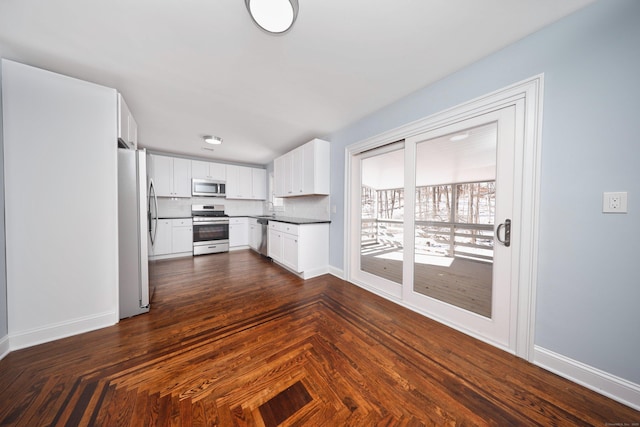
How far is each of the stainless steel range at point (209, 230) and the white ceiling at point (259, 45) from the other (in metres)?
2.70

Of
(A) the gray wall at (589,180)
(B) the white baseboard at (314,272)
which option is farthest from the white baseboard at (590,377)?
(B) the white baseboard at (314,272)

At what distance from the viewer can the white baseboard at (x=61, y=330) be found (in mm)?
1566

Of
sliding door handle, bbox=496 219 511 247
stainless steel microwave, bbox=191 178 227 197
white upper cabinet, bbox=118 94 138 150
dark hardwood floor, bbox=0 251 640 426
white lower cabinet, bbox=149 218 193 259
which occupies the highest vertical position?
white upper cabinet, bbox=118 94 138 150

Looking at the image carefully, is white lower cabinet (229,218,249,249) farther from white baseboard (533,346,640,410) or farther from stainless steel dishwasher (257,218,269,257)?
white baseboard (533,346,640,410)

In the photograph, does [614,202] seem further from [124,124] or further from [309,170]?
[124,124]

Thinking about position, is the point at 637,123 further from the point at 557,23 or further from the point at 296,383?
the point at 296,383

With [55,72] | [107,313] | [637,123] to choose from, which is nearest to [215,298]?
[107,313]

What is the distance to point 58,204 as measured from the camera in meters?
1.70

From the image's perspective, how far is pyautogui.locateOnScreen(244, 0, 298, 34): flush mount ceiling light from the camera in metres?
1.16

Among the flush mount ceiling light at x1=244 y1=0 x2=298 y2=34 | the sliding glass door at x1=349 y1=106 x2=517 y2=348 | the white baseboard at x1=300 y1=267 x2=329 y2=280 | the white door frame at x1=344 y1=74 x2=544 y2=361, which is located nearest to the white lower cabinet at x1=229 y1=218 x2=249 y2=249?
the white baseboard at x1=300 y1=267 x2=329 y2=280

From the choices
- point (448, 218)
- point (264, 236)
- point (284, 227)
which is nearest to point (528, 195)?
point (448, 218)

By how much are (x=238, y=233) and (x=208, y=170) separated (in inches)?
69.5

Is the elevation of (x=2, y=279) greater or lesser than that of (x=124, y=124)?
lesser

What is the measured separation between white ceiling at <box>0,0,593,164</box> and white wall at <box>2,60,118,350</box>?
0.31m
